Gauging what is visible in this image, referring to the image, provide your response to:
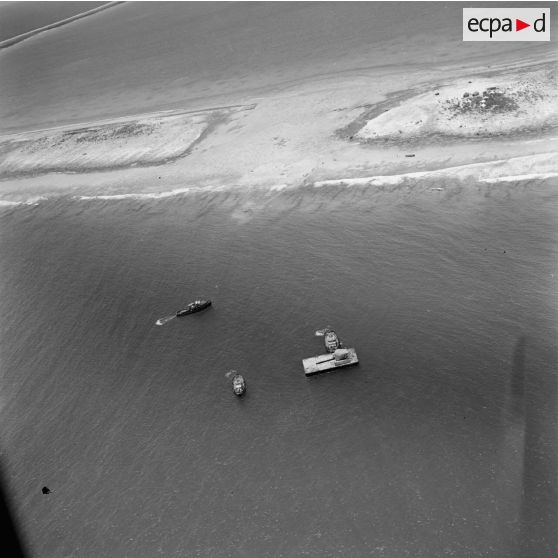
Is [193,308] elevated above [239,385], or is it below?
above

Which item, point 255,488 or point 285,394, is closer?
point 255,488

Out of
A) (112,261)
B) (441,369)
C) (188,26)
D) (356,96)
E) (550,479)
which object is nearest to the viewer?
(550,479)

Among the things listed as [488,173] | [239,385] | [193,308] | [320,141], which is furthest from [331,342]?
[320,141]

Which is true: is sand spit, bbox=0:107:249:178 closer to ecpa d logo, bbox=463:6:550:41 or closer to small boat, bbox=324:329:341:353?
small boat, bbox=324:329:341:353

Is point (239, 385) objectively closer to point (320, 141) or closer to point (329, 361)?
point (329, 361)

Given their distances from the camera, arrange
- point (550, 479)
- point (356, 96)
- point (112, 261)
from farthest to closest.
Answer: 1. point (356, 96)
2. point (112, 261)
3. point (550, 479)

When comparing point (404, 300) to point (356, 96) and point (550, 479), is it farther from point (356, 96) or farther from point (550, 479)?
point (356, 96)

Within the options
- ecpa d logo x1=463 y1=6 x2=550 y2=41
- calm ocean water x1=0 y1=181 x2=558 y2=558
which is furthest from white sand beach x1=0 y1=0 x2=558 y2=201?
calm ocean water x1=0 y1=181 x2=558 y2=558

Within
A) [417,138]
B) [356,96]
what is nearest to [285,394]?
[417,138]
